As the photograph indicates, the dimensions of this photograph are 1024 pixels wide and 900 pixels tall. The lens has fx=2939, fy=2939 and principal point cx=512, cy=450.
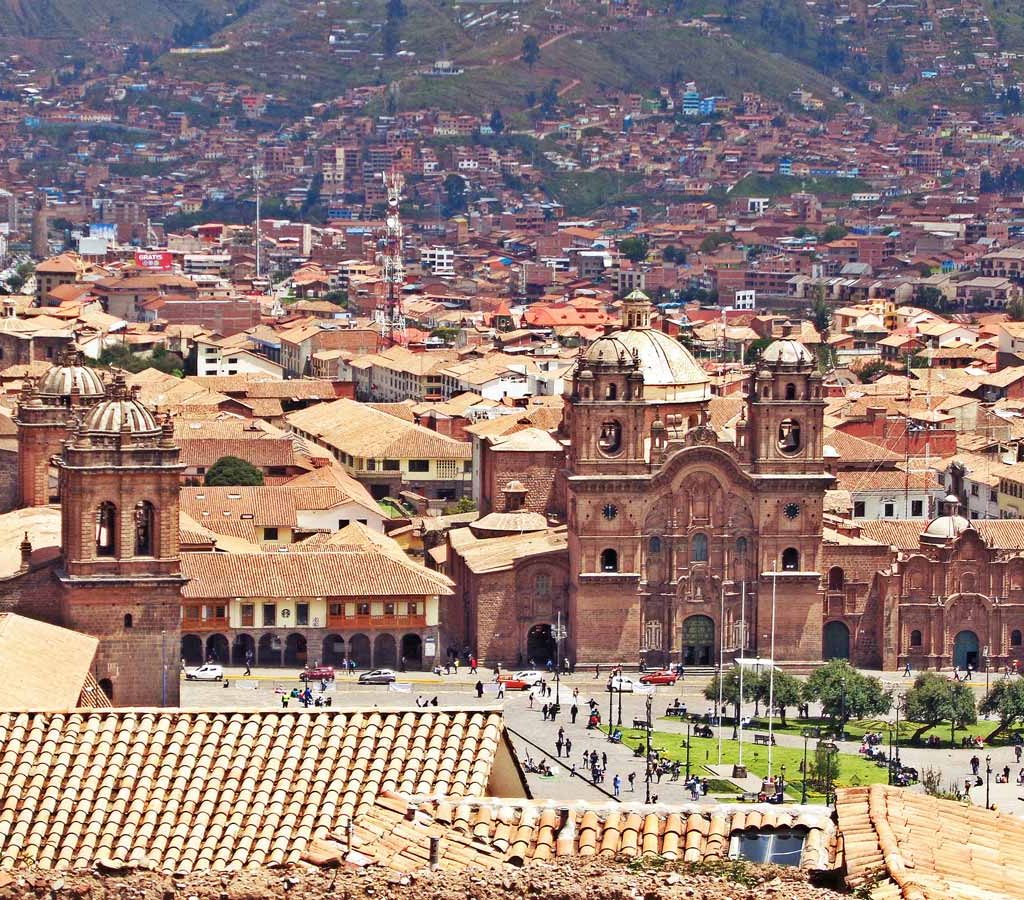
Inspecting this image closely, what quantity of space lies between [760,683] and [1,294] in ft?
376

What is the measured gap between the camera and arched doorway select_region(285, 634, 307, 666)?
6072cm

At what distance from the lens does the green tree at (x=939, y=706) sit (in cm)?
5528

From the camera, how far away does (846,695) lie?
185 feet

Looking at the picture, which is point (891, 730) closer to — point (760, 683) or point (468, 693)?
point (760, 683)

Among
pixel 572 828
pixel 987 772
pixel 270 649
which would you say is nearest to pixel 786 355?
pixel 270 649

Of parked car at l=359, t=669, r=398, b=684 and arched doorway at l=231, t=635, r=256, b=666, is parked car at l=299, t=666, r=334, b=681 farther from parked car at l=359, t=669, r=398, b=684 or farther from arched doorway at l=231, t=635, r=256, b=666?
arched doorway at l=231, t=635, r=256, b=666

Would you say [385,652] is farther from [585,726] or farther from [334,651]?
[585,726]

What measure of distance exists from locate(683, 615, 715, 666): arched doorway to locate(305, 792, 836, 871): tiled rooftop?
42.2 m

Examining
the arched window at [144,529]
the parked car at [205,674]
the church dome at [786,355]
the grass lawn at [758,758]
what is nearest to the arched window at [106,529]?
the arched window at [144,529]

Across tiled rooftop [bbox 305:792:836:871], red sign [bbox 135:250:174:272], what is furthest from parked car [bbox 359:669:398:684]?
red sign [bbox 135:250:174:272]

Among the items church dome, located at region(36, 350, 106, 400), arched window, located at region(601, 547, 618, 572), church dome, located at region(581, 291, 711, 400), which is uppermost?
church dome, located at region(581, 291, 711, 400)

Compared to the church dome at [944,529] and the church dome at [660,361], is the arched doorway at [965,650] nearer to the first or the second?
the church dome at [944,529]

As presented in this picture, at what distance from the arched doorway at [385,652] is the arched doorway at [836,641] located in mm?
9577

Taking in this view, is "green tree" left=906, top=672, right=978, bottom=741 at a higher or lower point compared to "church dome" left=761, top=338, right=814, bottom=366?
lower
